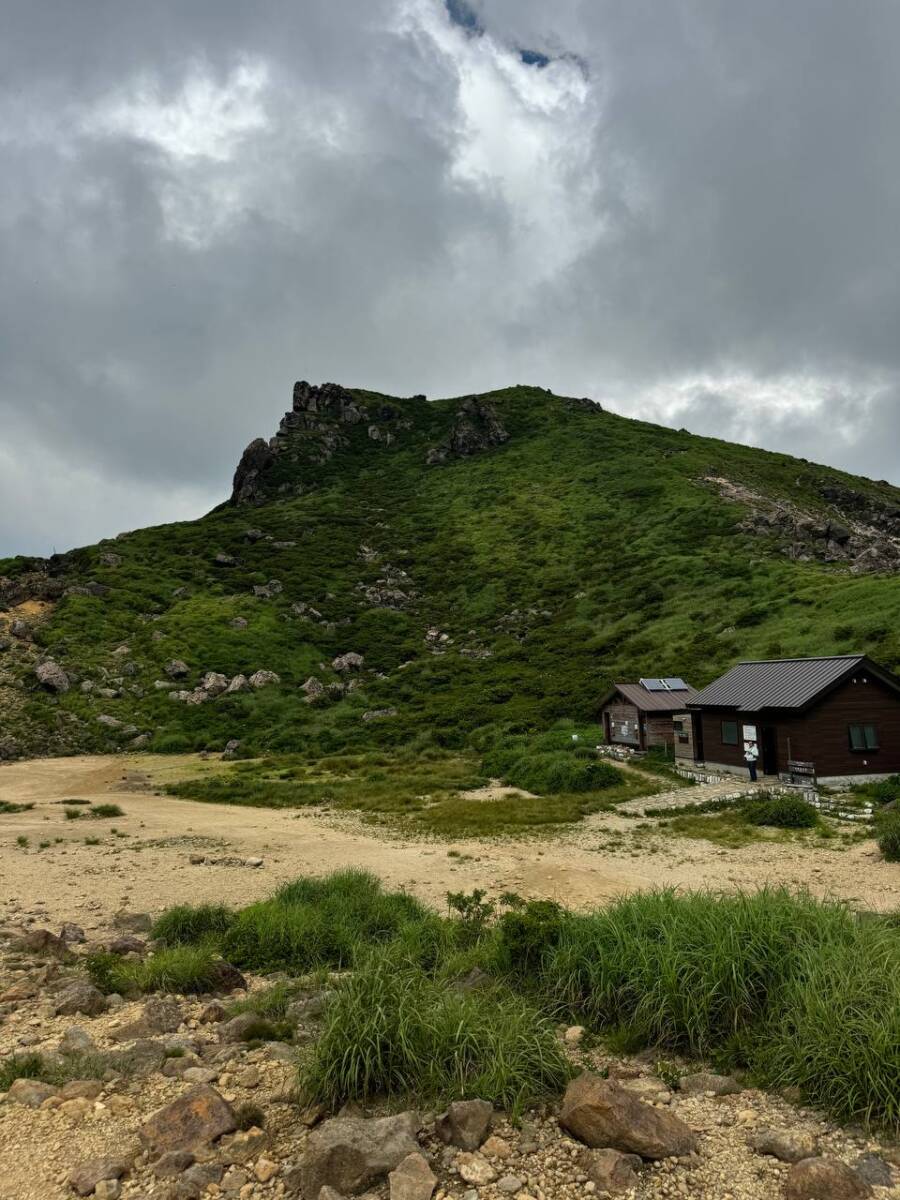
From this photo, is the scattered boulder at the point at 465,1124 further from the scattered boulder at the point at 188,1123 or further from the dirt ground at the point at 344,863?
the dirt ground at the point at 344,863

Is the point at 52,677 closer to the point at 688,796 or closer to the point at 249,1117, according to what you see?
the point at 688,796

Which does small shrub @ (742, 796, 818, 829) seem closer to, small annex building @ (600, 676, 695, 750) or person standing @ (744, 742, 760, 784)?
person standing @ (744, 742, 760, 784)

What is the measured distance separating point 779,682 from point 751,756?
13.7 feet

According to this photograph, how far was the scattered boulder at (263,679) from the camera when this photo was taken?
63.9m

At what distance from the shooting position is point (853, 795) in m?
28.7

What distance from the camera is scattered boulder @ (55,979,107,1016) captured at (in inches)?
346

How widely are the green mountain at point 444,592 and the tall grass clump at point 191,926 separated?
123ft

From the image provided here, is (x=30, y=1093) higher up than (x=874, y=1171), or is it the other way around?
(x=874, y=1171)

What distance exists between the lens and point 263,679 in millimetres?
64562

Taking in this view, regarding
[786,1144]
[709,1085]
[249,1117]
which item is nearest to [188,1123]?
[249,1117]

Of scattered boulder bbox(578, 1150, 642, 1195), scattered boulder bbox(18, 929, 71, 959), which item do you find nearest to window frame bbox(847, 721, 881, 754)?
scattered boulder bbox(578, 1150, 642, 1195)

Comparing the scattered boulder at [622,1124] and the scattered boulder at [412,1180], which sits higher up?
the scattered boulder at [622,1124]

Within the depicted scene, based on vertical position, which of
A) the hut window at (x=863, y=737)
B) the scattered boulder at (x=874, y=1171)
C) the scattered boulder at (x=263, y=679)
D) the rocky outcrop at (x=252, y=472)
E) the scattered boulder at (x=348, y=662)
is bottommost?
the scattered boulder at (x=874, y=1171)

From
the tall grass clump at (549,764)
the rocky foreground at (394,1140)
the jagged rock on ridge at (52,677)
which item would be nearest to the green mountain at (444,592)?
the jagged rock on ridge at (52,677)
